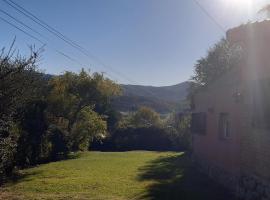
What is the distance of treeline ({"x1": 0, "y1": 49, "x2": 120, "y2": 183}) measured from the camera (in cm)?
1670

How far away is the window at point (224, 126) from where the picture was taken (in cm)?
2035

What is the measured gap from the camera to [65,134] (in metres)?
38.0

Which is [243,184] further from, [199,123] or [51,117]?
[51,117]

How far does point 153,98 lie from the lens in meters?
120

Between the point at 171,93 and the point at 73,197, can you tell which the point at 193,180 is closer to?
the point at 73,197

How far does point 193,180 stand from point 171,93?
13355 cm

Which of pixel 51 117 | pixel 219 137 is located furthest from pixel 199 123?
pixel 51 117

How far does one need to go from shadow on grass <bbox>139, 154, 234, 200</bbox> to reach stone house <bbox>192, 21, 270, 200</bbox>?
0.70 m

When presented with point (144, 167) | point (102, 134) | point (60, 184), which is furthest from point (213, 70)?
point (60, 184)

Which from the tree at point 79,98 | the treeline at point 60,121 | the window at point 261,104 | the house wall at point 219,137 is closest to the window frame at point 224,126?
the house wall at point 219,137

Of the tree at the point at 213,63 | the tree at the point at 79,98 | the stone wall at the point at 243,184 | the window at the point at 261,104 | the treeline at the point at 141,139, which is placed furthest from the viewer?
the treeline at the point at 141,139

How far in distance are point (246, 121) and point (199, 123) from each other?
9.48 meters

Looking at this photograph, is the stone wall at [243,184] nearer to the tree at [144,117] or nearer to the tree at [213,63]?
the tree at [213,63]

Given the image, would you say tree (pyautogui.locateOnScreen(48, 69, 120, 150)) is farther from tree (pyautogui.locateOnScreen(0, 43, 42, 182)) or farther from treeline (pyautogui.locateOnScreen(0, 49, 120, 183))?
tree (pyautogui.locateOnScreen(0, 43, 42, 182))
